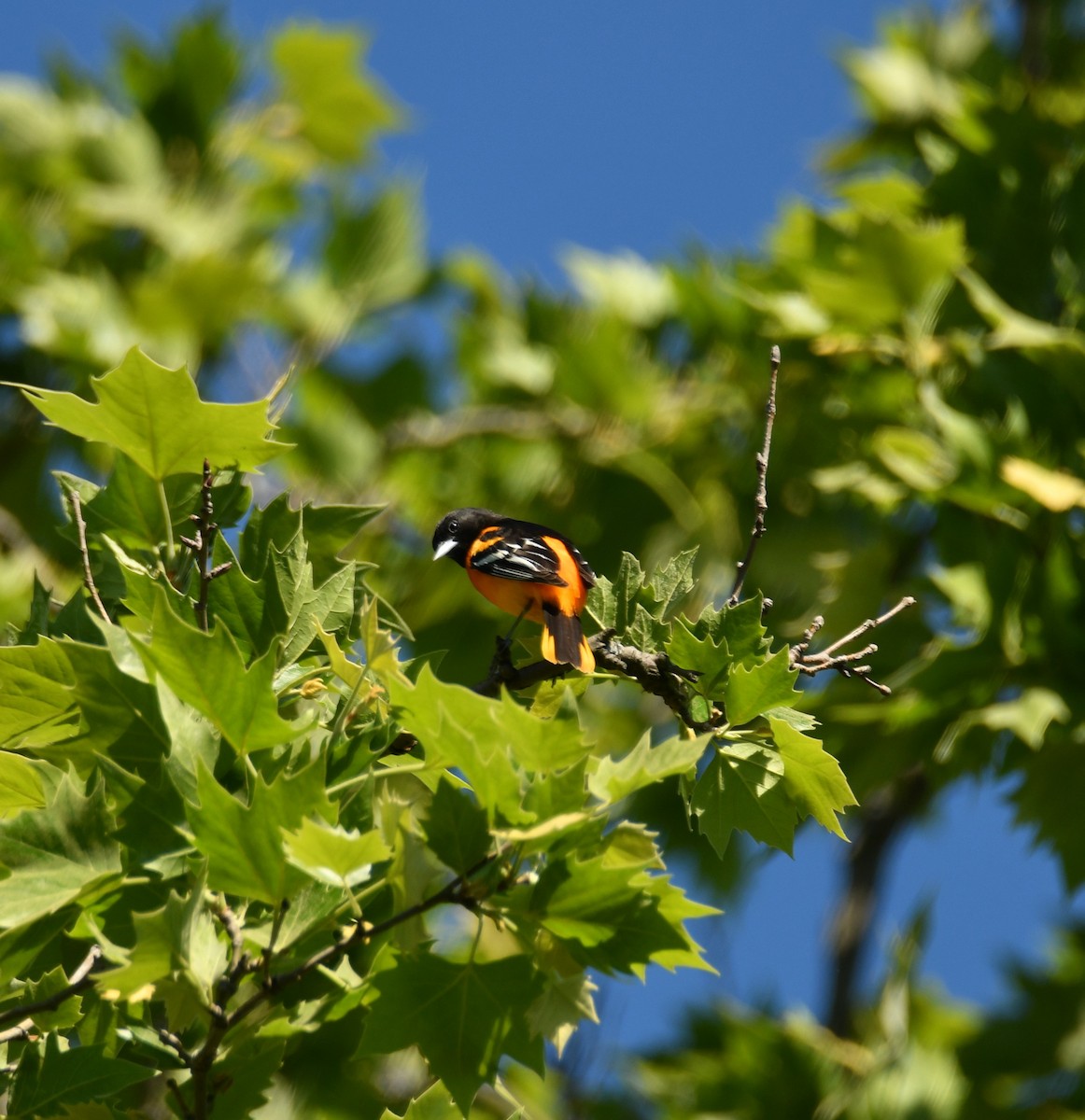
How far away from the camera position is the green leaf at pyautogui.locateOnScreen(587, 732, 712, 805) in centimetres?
128

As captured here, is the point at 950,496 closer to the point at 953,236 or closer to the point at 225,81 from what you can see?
the point at 953,236

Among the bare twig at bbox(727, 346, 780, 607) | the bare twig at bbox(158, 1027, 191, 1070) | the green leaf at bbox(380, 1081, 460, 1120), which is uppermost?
the bare twig at bbox(727, 346, 780, 607)

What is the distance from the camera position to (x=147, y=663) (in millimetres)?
1346

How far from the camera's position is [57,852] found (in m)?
1.33

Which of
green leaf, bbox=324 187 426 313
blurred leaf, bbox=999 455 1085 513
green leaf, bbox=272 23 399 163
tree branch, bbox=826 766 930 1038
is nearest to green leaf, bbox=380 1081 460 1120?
blurred leaf, bbox=999 455 1085 513

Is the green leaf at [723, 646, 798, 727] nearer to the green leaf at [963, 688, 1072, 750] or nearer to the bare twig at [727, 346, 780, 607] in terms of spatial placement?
the bare twig at [727, 346, 780, 607]

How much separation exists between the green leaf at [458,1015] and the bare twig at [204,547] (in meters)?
0.42

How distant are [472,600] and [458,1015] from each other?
296 centimetres

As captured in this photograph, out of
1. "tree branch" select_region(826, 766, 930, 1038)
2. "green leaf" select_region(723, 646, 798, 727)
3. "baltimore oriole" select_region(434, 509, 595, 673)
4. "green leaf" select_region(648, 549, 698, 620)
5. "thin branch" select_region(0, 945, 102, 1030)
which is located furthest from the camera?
"tree branch" select_region(826, 766, 930, 1038)

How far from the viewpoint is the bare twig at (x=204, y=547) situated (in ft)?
4.84

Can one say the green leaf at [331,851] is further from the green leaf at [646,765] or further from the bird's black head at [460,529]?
the bird's black head at [460,529]

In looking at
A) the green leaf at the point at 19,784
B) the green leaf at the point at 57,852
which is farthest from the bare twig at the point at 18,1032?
the green leaf at the point at 19,784

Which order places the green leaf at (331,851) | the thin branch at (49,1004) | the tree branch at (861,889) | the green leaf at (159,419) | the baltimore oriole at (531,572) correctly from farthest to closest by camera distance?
the tree branch at (861,889) → the baltimore oriole at (531,572) → the green leaf at (159,419) → the thin branch at (49,1004) → the green leaf at (331,851)

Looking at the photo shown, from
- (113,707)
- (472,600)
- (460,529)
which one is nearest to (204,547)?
(113,707)
